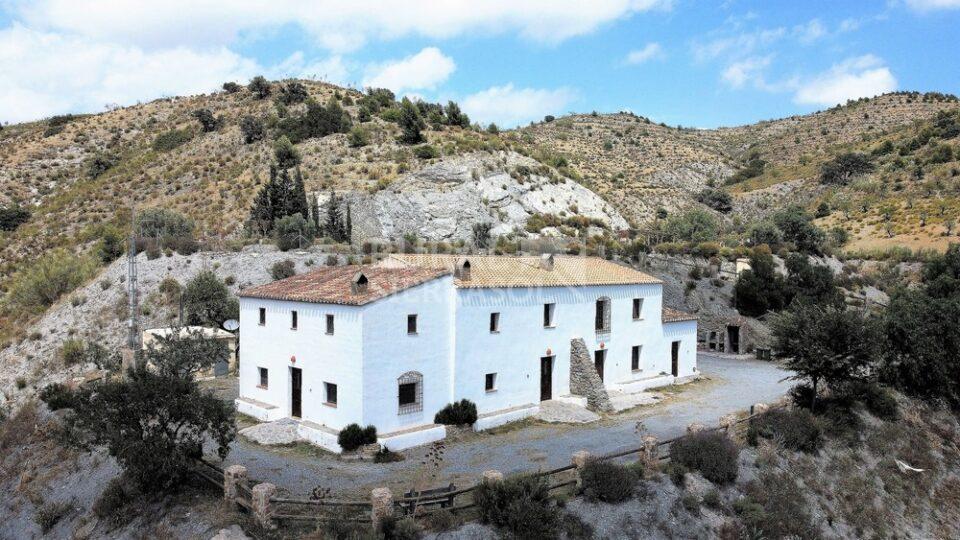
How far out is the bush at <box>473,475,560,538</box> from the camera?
46.4 ft

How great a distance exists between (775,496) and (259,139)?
61.2 m

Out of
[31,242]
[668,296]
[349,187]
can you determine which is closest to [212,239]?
[349,187]

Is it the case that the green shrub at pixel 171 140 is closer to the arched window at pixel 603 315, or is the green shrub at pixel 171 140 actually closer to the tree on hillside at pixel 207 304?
the tree on hillside at pixel 207 304

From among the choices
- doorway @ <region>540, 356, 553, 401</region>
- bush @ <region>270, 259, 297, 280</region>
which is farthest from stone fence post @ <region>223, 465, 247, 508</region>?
bush @ <region>270, 259, 297, 280</region>

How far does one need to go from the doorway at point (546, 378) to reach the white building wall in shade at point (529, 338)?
5.6 inches

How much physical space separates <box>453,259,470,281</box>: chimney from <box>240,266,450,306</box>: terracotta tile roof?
928mm

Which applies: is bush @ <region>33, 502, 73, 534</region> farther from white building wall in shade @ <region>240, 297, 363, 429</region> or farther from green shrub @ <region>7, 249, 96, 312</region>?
green shrub @ <region>7, 249, 96, 312</region>

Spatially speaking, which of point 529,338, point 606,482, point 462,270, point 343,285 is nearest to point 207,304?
point 343,285

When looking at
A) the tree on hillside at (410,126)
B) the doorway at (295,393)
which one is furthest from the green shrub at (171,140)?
the doorway at (295,393)

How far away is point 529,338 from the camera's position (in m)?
24.2

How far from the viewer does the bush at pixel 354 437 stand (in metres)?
18.6

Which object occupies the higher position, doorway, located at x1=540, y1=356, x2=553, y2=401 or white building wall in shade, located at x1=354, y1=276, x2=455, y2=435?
white building wall in shade, located at x1=354, y1=276, x2=455, y2=435

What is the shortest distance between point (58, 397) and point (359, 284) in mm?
14578

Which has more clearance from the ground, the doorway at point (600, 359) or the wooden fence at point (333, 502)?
the doorway at point (600, 359)
